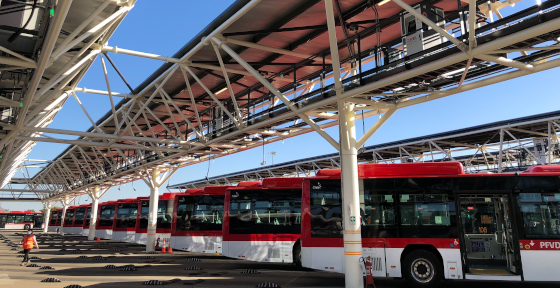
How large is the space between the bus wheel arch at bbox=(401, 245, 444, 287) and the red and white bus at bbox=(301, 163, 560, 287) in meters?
0.03

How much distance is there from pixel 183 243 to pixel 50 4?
15554mm

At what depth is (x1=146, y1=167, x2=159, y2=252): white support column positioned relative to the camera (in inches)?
988

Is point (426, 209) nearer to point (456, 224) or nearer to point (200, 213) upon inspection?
point (456, 224)

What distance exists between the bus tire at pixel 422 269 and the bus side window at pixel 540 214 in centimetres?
271

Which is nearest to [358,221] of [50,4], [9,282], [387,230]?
[387,230]

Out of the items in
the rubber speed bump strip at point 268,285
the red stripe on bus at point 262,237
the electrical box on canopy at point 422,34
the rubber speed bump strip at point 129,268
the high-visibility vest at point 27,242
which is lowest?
the rubber speed bump strip at point 268,285

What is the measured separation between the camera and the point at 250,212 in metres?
16.8

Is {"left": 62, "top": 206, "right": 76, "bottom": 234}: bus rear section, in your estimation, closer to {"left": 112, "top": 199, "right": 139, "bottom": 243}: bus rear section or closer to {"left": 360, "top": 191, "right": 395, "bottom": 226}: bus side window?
{"left": 112, "top": 199, "right": 139, "bottom": 243}: bus rear section

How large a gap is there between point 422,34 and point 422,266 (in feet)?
22.3

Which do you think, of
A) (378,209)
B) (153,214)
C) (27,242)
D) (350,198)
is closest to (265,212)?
(378,209)

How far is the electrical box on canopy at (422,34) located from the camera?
9.36 metres

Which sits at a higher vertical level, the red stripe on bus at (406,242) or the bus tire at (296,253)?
the red stripe on bus at (406,242)

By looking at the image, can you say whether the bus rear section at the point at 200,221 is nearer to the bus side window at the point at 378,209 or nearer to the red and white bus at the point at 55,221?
the bus side window at the point at 378,209

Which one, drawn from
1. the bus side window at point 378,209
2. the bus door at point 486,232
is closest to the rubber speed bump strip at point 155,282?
the bus side window at point 378,209
